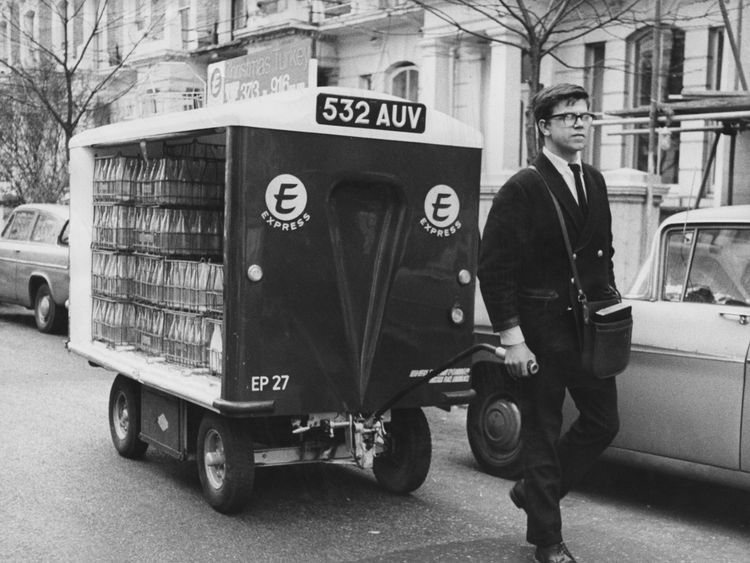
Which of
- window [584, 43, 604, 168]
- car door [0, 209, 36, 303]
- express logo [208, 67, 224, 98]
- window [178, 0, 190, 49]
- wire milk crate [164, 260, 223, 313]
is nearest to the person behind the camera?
wire milk crate [164, 260, 223, 313]

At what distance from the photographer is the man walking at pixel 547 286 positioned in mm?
5098

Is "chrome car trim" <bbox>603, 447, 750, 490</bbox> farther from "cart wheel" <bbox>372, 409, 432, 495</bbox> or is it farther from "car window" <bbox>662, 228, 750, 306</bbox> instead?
"cart wheel" <bbox>372, 409, 432, 495</bbox>

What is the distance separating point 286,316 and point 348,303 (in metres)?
0.41

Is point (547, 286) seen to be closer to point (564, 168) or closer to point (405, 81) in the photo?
point (564, 168)

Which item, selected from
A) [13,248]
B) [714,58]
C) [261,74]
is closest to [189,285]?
[261,74]

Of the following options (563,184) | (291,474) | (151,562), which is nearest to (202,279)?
(291,474)

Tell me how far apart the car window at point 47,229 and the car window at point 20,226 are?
0.19m

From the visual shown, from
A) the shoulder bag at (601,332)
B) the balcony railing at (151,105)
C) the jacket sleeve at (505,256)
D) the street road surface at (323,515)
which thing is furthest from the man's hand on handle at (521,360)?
the balcony railing at (151,105)

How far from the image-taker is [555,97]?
5.14m

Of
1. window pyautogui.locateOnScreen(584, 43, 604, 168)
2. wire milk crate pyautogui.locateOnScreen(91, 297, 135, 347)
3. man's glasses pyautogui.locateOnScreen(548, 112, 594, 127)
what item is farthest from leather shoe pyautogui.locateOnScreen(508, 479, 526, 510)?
window pyautogui.locateOnScreen(584, 43, 604, 168)

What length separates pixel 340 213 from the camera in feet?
20.4

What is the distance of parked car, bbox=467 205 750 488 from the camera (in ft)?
19.1

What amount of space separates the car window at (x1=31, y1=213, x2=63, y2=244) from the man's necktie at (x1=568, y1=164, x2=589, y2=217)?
11.5m

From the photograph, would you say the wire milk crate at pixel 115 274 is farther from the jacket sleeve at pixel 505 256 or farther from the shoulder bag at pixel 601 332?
the shoulder bag at pixel 601 332
